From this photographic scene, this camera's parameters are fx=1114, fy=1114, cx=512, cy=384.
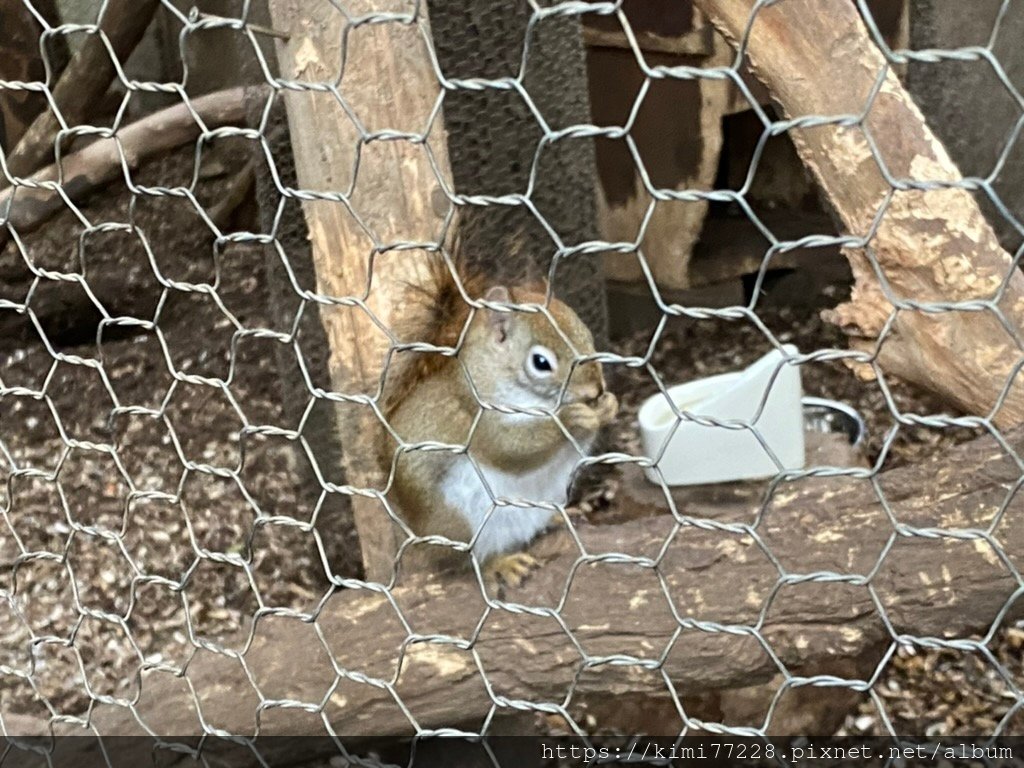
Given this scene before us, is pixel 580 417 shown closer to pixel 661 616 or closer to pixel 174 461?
pixel 661 616

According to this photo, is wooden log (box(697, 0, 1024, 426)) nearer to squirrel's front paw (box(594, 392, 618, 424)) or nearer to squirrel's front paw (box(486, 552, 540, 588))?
squirrel's front paw (box(594, 392, 618, 424))

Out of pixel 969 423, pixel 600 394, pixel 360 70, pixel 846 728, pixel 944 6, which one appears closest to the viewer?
pixel 969 423

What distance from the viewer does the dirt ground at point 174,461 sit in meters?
1.54

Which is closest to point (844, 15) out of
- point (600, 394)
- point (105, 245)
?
Result: point (600, 394)

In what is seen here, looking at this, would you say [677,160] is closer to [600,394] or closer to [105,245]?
[600,394]

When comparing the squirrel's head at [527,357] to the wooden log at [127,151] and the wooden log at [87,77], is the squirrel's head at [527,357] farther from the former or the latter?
the wooden log at [87,77]

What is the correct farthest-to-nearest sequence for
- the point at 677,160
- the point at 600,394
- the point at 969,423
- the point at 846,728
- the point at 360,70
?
1. the point at 677,160
2. the point at 846,728
3. the point at 600,394
4. the point at 360,70
5. the point at 969,423

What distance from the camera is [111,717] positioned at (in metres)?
1.25

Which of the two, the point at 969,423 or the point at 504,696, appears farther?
the point at 504,696

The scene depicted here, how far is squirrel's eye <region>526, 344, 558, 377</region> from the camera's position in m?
1.36

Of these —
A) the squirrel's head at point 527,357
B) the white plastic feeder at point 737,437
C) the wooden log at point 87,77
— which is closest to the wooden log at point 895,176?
the white plastic feeder at point 737,437

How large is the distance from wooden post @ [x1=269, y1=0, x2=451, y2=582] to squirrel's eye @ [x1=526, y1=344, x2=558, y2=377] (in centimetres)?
19

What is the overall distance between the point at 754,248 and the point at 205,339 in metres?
1.26

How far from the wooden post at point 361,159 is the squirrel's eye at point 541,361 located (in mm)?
190
